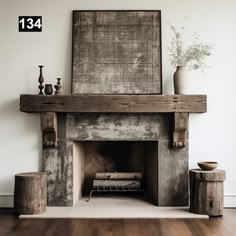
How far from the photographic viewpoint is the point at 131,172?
466 centimetres

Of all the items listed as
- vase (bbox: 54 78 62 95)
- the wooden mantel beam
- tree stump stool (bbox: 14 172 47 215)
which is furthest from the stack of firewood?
vase (bbox: 54 78 62 95)

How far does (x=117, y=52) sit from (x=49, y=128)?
3.66 feet

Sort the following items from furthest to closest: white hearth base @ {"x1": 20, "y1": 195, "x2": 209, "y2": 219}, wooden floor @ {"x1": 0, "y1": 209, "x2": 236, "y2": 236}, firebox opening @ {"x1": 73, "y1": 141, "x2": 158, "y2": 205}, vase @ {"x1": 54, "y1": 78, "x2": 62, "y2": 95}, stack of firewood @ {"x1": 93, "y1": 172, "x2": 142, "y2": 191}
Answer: firebox opening @ {"x1": 73, "y1": 141, "x2": 158, "y2": 205}
stack of firewood @ {"x1": 93, "y1": 172, "x2": 142, "y2": 191}
vase @ {"x1": 54, "y1": 78, "x2": 62, "y2": 95}
white hearth base @ {"x1": 20, "y1": 195, "x2": 209, "y2": 219}
wooden floor @ {"x1": 0, "y1": 209, "x2": 236, "y2": 236}

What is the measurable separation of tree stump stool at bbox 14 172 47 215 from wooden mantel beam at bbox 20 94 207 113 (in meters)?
0.72

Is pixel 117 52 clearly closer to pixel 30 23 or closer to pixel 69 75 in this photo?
→ pixel 69 75

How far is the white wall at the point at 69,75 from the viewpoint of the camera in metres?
4.20

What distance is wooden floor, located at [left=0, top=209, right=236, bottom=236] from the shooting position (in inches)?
125

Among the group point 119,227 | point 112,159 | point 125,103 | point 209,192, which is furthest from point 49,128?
point 209,192

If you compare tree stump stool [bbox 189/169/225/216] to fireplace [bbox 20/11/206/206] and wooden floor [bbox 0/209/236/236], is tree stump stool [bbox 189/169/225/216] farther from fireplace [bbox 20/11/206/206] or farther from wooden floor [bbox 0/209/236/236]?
fireplace [bbox 20/11/206/206]

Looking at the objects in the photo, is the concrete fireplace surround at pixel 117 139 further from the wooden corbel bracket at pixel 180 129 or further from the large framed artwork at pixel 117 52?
the large framed artwork at pixel 117 52

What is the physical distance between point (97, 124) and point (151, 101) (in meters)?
0.66

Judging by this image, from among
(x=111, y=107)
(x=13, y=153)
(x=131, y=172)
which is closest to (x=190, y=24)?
(x=111, y=107)

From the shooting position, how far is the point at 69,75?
4.21 meters

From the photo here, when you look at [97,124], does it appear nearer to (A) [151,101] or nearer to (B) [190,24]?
(A) [151,101]
